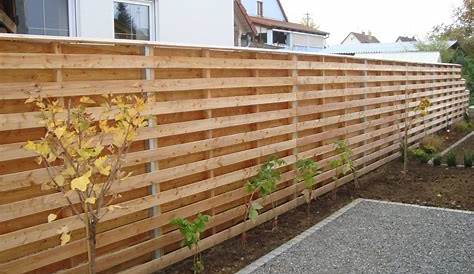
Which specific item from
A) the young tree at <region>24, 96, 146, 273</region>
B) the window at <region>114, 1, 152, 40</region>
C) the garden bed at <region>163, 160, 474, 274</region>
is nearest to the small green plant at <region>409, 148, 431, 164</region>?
the garden bed at <region>163, 160, 474, 274</region>

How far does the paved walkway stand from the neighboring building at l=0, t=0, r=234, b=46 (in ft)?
11.3

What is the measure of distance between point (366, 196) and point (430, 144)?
159 inches

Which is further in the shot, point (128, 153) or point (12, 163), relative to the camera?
point (128, 153)

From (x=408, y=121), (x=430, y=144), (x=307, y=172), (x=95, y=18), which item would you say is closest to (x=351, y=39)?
(x=430, y=144)

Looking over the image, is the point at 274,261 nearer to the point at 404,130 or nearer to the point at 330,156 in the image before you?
the point at 330,156

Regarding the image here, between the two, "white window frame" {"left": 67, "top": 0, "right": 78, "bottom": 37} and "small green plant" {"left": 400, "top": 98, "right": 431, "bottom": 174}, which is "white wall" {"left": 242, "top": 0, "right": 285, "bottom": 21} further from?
"white window frame" {"left": 67, "top": 0, "right": 78, "bottom": 37}

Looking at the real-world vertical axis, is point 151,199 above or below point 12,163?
below

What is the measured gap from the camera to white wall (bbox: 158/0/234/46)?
6.92 meters

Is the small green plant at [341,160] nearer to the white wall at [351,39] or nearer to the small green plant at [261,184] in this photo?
the small green plant at [261,184]

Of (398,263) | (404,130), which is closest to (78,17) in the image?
(398,263)

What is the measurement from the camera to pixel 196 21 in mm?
7516

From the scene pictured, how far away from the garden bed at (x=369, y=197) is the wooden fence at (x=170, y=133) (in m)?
0.15

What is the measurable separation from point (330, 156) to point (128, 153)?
3973mm

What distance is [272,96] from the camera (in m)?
5.52
